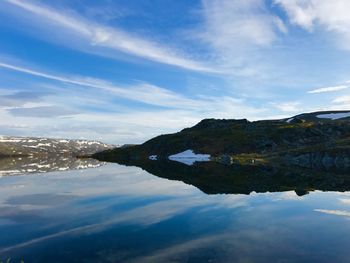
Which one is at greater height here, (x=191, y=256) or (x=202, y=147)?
(x=202, y=147)

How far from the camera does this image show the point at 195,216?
37.5m

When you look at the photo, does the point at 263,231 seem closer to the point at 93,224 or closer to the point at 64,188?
the point at 93,224

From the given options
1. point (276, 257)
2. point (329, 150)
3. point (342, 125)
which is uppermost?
point (342, 125)

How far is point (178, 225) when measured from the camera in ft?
109

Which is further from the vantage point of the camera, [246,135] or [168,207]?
[246,135]

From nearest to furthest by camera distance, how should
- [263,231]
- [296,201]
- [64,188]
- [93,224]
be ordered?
1. [263,231]
2. [93,224]
3. [296,201]
4. [64,188]

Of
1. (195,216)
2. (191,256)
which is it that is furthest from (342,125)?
(191,256)

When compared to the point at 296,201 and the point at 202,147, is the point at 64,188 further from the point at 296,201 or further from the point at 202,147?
the point at 202,147

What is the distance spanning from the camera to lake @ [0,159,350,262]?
24297 mm

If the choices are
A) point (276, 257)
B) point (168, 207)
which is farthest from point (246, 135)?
point (276, 257)

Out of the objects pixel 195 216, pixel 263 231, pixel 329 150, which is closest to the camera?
pixel 263 231

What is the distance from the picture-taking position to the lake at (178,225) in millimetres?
24297

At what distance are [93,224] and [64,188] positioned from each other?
31.1 metres

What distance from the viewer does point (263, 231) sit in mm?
30781
